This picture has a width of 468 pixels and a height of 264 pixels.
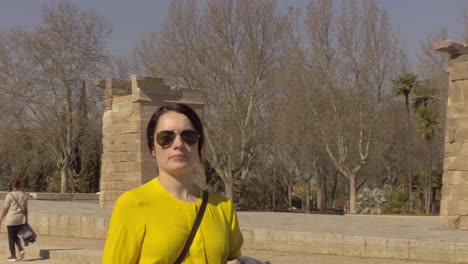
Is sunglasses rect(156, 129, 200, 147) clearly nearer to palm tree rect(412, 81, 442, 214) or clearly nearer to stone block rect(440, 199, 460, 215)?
stone block rect(440, 199, 460, 215)

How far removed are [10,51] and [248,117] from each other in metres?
12.4

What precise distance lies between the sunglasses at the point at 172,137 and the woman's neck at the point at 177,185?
12 cm

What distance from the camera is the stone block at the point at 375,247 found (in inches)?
495

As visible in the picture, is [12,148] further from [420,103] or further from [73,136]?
[420,103]

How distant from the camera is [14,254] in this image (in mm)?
12766

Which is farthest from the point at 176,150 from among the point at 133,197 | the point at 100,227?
the point at 100,227

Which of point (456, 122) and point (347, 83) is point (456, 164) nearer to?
point (456, 122)

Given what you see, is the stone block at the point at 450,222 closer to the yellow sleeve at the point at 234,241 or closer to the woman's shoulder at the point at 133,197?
the yellow sleeve at the point at 234,241

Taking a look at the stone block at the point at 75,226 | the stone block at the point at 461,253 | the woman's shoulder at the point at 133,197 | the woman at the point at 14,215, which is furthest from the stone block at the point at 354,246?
the woman's shoulder at the point at 133,197

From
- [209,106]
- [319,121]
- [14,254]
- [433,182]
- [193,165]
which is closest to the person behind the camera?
[193,165]

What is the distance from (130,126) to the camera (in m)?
21.4

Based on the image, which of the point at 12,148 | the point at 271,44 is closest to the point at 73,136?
the point at 12,148

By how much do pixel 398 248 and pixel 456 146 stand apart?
3579mm

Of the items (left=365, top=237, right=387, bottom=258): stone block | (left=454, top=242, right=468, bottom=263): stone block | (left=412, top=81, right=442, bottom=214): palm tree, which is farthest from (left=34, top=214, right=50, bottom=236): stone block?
(left=412, top=81, right=442, bottom=214): palm tree
